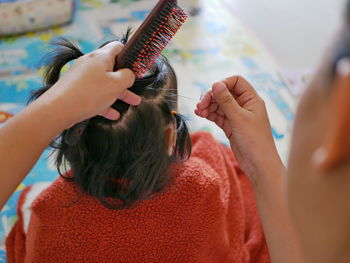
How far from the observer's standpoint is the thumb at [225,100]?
2.40 ft

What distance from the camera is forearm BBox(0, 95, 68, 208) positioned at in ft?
1.85

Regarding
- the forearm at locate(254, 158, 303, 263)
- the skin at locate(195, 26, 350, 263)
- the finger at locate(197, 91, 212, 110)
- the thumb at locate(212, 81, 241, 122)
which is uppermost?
the skin at locate(195, 26, 350, 263)

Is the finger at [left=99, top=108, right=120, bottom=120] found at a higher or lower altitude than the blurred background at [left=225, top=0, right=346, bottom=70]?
higher

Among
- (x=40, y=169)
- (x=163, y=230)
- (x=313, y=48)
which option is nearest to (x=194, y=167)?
(x=163, y=230)

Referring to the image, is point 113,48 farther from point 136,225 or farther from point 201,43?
point 201,43

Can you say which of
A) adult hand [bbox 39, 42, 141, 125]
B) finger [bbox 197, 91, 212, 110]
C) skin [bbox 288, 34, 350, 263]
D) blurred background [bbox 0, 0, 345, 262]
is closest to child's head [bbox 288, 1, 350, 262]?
skin [bbox 288, 34, 350, 263]

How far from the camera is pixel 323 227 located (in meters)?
0.36

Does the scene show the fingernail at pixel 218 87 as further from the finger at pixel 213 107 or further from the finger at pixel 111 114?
the finger at pixel 111 114

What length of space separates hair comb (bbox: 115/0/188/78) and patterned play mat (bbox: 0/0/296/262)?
1.95 ft

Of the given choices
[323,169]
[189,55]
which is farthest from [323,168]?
[189,55]

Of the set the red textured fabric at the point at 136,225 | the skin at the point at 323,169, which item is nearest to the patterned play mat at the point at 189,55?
the red textured fabric at the point at 136,225

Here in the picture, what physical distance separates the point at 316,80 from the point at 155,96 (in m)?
0.43

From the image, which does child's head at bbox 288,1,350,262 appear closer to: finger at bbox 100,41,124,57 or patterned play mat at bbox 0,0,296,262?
finger at bbox 100,41,124,57

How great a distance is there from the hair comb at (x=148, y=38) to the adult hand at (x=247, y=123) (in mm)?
133
